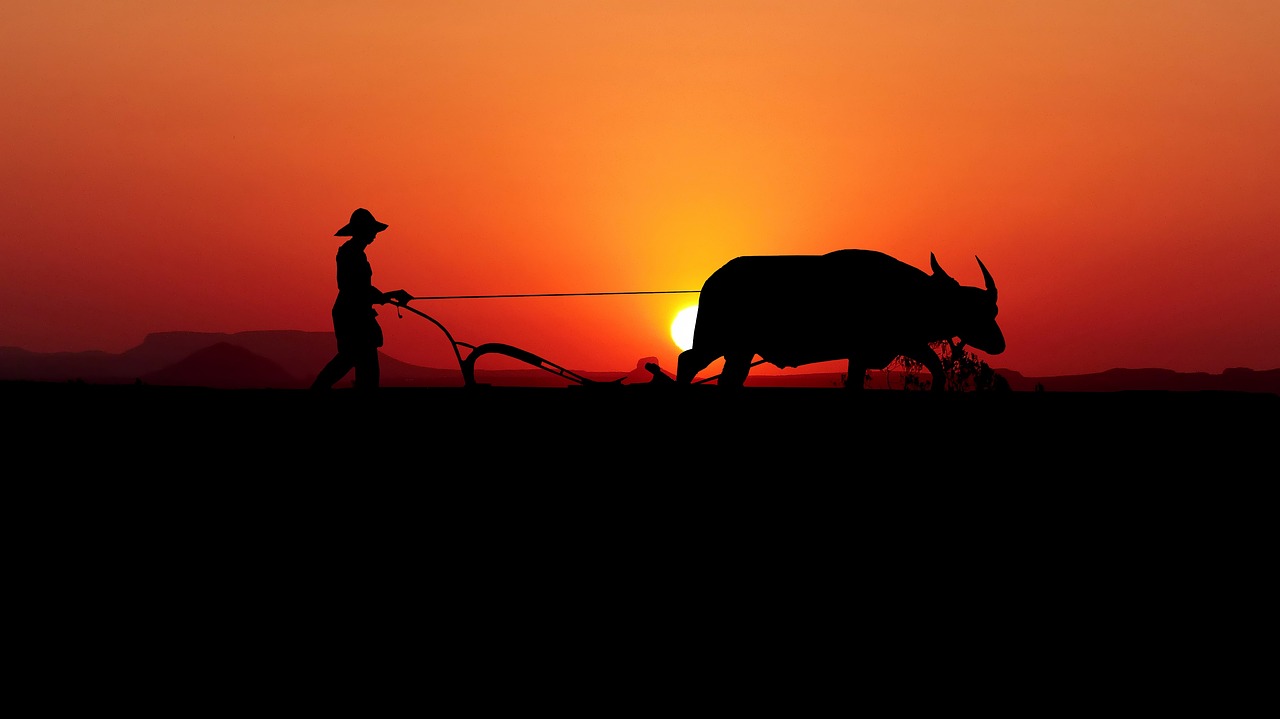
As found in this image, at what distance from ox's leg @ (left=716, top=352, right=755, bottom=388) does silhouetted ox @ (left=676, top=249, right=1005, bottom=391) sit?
13mm

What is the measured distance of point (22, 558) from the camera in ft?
31.3

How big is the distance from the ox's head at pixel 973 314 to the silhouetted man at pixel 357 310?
7788 mm

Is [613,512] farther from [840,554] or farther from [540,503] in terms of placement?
[840,554]

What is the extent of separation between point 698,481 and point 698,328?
→ 6.39 metres

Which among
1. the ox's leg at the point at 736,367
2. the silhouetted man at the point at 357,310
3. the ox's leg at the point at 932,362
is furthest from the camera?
the ox's leg at the point at 736,367

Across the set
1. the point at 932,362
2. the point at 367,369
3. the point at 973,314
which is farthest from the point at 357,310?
the point at 973,314

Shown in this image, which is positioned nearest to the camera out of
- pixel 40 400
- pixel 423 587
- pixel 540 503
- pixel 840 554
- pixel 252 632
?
pixel 252 632

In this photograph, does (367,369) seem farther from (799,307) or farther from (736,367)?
(799,307)

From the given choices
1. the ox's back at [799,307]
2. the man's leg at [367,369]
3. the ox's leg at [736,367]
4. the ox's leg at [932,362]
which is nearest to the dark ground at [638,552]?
the man's leg at [367,369]

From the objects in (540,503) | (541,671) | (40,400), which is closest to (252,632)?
(541,671)

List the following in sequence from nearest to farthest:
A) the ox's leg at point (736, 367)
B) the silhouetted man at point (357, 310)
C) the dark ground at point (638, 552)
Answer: the dark ground at point (638, 552)
the silhouetted man at point (357, 310)
the ox's leg at point (736, 367)

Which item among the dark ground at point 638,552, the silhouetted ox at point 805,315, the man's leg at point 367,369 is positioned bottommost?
the dark ground at point 638,552

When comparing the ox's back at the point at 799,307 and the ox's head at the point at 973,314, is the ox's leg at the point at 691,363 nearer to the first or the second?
the ox's back at the point at 799,307

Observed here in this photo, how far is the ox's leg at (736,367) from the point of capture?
656 inches
